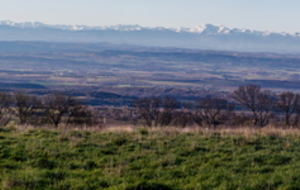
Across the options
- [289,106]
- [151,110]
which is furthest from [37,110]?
[289,106]

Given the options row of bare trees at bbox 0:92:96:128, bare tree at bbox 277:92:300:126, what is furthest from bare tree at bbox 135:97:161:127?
bare tree at bbox 277:92:300:126

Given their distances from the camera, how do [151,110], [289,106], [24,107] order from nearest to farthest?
[24,107]
[289,106]
[151,110]

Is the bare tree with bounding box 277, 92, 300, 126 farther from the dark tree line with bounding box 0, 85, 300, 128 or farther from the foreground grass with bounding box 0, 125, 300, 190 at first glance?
the foreground grass with bounding box 0, 125, 300, 190

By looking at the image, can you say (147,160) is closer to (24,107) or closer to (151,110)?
(24,107)

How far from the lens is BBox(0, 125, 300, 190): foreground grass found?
780 centimetres

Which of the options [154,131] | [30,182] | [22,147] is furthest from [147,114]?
[30,182]

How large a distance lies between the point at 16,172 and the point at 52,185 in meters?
1.07

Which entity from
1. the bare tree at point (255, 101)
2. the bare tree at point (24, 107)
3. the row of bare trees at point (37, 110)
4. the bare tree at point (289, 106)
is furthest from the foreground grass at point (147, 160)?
the bare tree at point (255, 101)

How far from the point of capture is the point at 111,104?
9688cm

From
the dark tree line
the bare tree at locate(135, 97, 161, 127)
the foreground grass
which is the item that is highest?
the foreground grass

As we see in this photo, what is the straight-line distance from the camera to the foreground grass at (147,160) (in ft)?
25.6

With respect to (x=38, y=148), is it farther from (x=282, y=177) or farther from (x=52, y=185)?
(x=282, y=177)

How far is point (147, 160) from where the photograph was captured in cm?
943

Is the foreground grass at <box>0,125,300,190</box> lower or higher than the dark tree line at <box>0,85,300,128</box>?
higher
